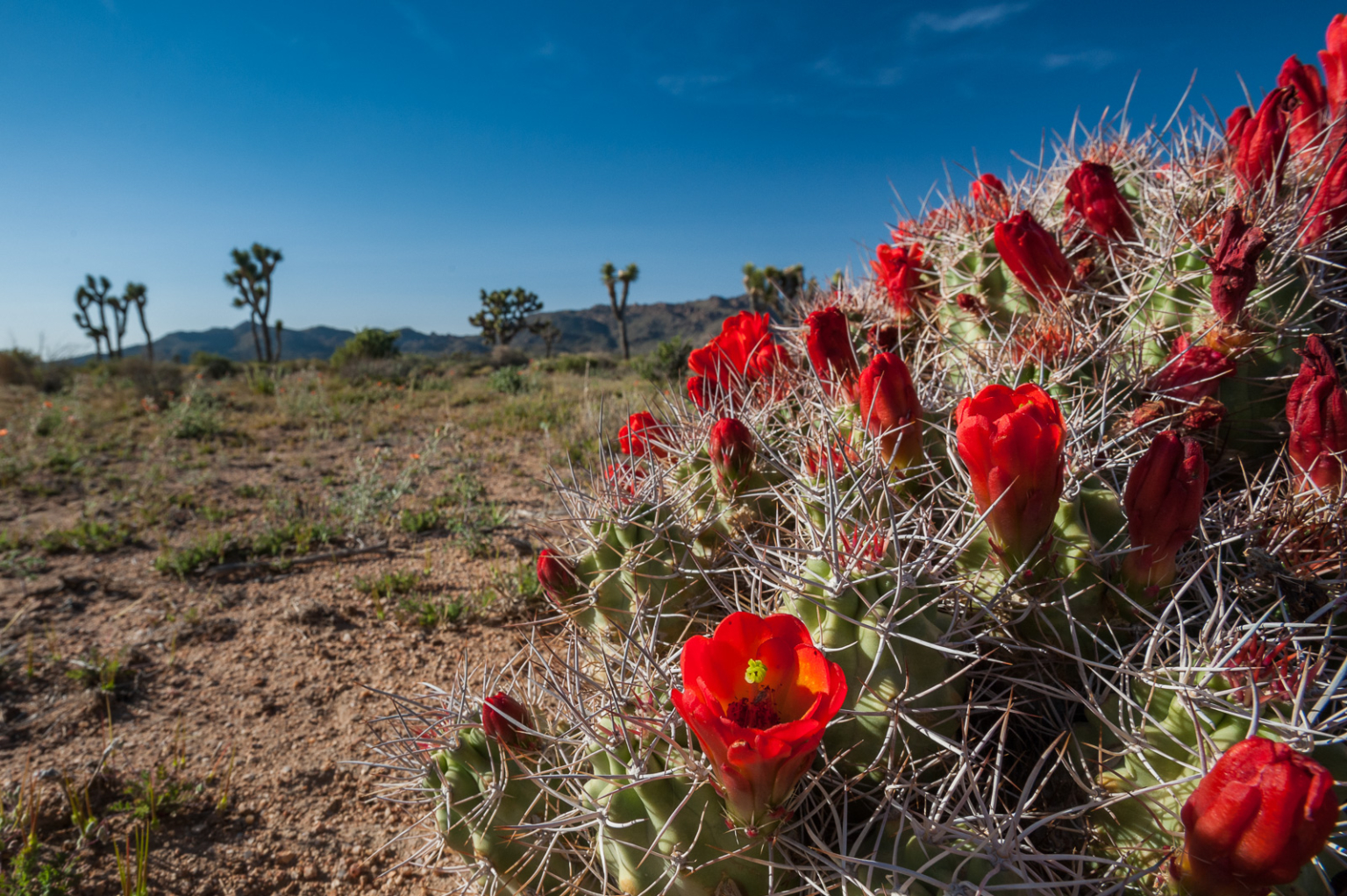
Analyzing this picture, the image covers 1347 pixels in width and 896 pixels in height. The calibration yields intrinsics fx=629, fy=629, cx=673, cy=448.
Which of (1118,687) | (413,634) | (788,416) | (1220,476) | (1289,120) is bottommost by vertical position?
(413,634)

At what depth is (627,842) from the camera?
1.14 meters

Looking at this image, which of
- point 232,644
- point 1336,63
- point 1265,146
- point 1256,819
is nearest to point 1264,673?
point 1256,819

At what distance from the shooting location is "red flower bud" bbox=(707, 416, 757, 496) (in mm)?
1654

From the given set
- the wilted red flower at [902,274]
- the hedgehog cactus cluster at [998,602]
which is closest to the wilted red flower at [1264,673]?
the hedgehog cactus cluster at [998,602]

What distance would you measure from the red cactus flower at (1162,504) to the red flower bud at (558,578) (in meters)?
1.26

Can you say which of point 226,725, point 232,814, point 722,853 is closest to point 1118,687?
point 722,853

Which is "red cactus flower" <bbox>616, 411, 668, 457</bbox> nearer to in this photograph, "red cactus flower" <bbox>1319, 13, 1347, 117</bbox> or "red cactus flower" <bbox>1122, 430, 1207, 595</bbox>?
"red cactus flower" <bbox>1122, 430, 1207, 595</bbox>

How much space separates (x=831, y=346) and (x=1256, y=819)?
126 cm

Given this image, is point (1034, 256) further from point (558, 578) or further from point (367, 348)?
point (367, 348)

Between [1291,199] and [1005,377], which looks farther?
[1291,199]

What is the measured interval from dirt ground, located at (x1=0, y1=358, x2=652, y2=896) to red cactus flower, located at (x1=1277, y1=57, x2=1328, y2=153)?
105 inches

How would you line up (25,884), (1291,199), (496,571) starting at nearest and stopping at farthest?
(1291,199) → (25,884) → (496,571)

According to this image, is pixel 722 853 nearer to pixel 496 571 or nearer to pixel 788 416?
pixel 788 416

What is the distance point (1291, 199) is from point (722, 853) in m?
2.30
